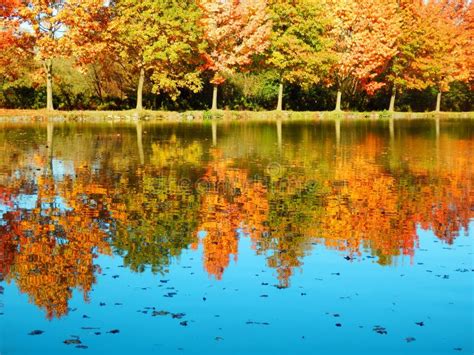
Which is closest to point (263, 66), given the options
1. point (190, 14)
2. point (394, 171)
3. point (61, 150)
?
point (190, 14)

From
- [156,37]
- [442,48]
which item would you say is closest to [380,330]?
[156,37]

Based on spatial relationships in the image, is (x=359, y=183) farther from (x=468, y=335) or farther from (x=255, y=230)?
(x=468, y=335)

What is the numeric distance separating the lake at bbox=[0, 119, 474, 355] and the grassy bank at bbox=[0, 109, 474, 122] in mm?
26748

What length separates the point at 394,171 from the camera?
1947 cm

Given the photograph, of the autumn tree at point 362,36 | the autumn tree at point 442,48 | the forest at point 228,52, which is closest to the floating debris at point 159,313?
the forest at point 228,52

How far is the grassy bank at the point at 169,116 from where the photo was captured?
45344 mm

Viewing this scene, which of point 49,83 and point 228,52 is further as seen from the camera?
point 228,52

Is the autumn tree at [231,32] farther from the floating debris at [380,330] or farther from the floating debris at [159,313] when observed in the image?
the floating debris at [380,330]

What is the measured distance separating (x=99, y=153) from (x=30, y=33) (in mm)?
26497

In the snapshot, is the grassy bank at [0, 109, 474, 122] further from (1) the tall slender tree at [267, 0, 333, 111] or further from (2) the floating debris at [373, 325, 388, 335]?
(2) the floating debris at [373, 325, 388, 335]

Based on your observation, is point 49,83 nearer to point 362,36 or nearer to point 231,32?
point 231,32

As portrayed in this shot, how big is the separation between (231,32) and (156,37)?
6.39 m

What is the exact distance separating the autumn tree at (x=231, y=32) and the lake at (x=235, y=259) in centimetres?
3291

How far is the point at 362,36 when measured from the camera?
56844 mm
